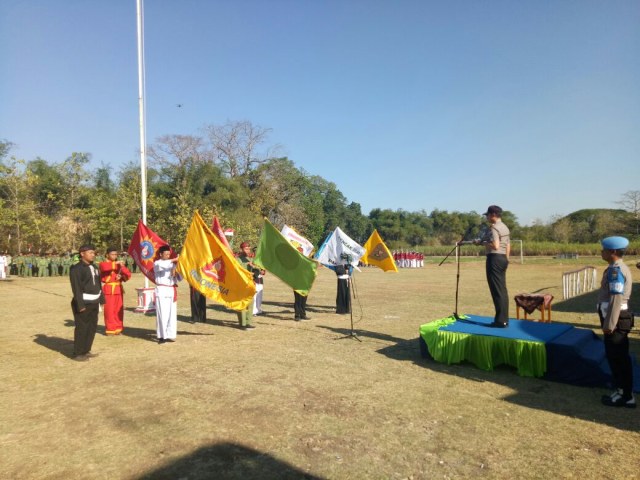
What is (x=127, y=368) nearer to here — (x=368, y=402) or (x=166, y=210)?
(x=368, y=402)

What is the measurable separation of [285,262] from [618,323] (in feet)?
21.8

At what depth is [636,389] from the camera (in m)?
5.82

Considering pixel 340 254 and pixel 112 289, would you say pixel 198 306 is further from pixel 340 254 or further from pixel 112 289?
pixel 340 254

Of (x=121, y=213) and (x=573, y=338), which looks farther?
(x=121, y=213)

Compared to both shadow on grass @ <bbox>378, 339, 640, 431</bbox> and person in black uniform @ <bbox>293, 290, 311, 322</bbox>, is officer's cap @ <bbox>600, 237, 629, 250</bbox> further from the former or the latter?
person in black uniform @ <bbox>293, 290, 311, 322</bbox>

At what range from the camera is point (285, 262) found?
401 inches

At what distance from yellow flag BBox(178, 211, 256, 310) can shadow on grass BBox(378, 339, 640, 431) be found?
129 inches

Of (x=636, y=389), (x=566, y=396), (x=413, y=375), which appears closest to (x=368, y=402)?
(x=413, y=375)

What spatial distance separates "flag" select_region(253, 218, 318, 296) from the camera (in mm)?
9945

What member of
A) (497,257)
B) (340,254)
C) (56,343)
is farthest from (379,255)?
(56,343)

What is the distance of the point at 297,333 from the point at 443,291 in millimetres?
11005

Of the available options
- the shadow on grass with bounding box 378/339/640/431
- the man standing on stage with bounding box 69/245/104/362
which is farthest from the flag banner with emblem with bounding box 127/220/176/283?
the shadow on grass with bounding box 378/339/640/431

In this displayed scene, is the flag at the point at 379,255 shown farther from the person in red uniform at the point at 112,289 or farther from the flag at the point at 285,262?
the person in red uniform at the point at 112,289

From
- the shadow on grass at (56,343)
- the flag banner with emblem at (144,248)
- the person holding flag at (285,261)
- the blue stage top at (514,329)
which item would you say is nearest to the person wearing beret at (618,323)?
the blue stage top at (514,329)
